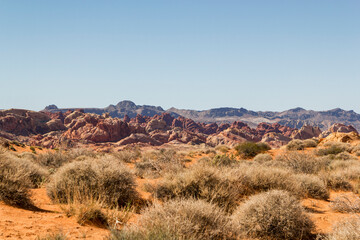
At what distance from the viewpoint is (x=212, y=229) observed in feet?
14.7

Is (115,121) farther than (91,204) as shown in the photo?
Yes

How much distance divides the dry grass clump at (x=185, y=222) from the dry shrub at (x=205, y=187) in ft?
7.55

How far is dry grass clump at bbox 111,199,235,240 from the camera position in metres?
3.89

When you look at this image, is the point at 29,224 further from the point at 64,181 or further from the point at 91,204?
the point at 64,181

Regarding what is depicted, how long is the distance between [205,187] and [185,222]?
3434mm

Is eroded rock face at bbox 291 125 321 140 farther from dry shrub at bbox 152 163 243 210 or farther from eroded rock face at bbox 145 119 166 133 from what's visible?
dry shrub at bbox 152 163 243 210

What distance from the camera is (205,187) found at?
7516mm

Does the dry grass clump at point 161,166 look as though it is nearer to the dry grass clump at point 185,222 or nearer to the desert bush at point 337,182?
the dry grass clump at point 185,222

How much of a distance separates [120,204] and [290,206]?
15.8 ft

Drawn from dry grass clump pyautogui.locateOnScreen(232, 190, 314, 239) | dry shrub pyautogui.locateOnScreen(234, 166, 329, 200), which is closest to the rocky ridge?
dry shrub pyautogui.locateOnScreen(234, 166, 329, 200)

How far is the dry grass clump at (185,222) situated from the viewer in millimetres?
3891

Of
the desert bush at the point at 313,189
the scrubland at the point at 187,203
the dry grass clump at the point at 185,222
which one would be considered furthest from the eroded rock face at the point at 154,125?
the dry grass clump at the point at 185,222

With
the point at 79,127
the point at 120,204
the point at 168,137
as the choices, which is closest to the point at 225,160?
the point at 120,204

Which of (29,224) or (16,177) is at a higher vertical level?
(16,177)
